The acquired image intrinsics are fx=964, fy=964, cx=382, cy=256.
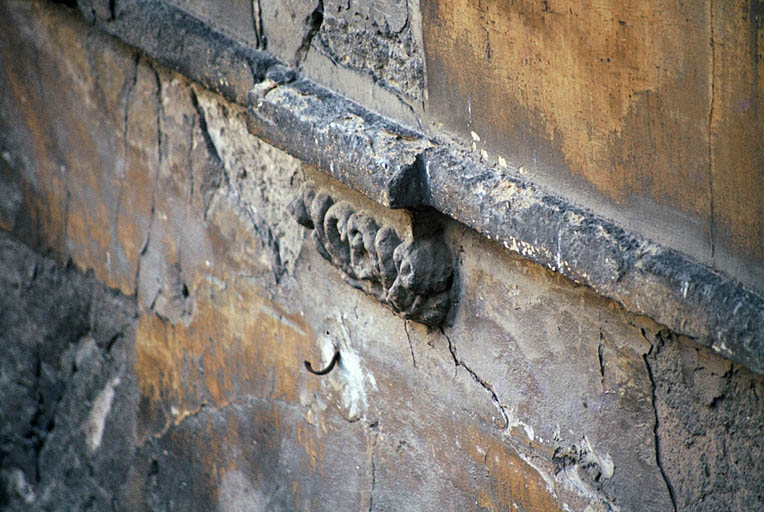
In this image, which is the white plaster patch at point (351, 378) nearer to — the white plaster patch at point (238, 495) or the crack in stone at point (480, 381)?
the crack in stone at point (480, 381)

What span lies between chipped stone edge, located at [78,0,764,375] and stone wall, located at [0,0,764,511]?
11 centimetres

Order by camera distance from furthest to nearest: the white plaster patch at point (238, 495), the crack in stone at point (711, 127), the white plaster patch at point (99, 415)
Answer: the white plaster patch at point (99, 415), the white plaster patch at point (238, 495), the crack in stone at point (711, 127)

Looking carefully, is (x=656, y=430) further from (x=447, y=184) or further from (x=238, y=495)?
(x=238, y=495)

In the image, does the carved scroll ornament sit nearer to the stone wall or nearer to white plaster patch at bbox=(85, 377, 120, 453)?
the stone wall

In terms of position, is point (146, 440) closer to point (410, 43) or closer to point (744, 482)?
point (410, 43)

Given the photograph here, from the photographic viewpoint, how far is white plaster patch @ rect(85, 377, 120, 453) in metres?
2.96

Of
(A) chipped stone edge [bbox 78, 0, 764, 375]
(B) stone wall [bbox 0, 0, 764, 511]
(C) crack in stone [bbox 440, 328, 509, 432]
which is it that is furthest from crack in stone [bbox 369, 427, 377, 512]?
(A) chipped stone edge [bbox 78, 0, 764, 375]

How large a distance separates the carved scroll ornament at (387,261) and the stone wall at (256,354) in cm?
2

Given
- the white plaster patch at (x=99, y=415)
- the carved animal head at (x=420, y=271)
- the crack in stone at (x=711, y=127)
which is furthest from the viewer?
the white plaster patch at (x=99, y=415)

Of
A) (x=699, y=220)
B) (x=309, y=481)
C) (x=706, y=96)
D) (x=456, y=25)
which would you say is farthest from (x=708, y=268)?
(x=309, y=481)

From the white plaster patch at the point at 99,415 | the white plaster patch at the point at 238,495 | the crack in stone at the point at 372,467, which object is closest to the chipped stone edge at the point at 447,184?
the crack in stone at the point at 372,467

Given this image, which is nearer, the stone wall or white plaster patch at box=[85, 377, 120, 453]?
the stone wall

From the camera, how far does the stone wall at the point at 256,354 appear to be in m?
1.56

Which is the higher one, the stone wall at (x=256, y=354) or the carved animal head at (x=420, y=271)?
the carved animal head at (x=420, y=271)
